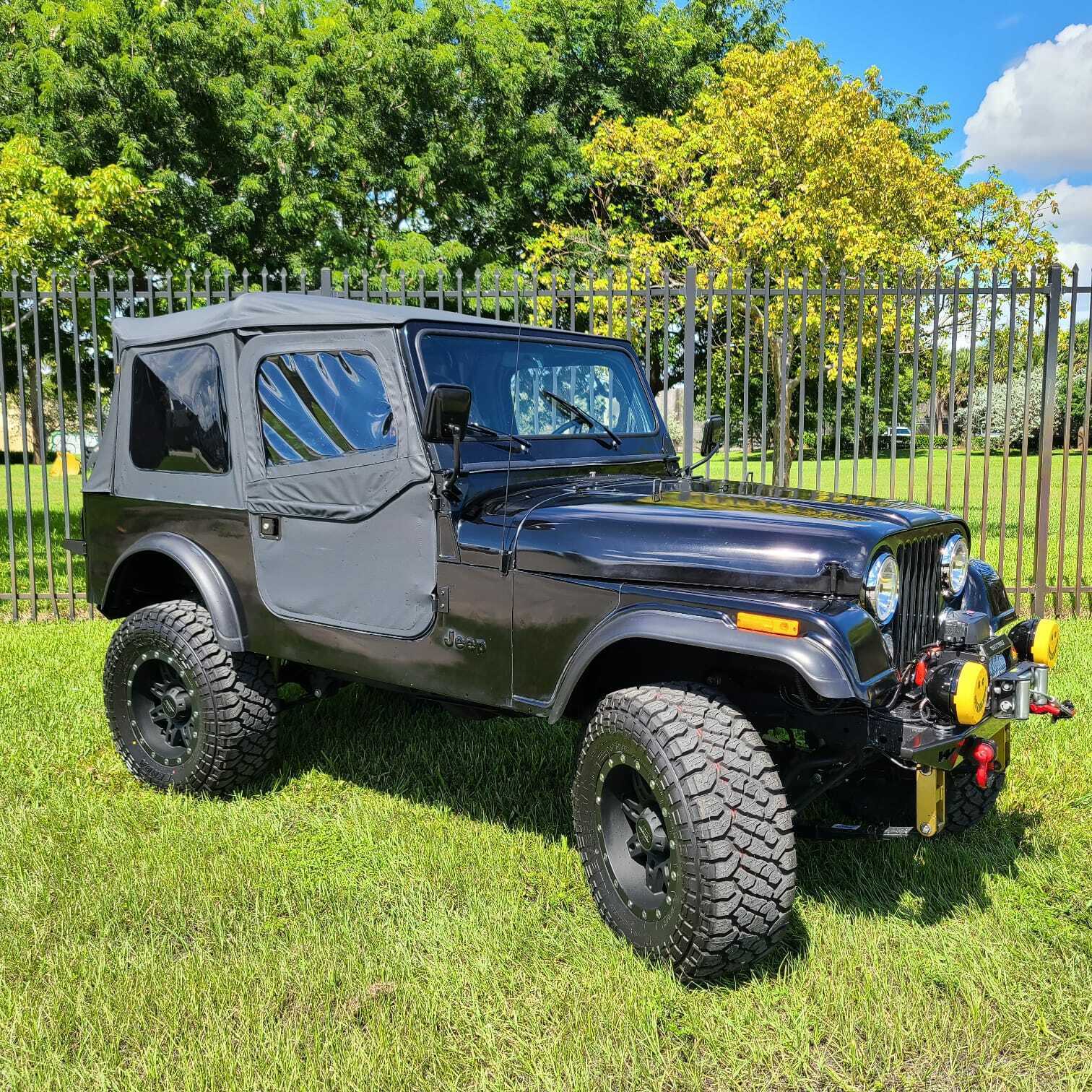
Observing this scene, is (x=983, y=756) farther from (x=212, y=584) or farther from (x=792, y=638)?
(x=212, y=584)

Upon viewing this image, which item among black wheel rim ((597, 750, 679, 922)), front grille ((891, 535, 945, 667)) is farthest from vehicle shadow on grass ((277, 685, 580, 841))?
front grille ((891, 535, 945, 667))

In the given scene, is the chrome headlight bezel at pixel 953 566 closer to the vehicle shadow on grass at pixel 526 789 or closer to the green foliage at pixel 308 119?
the vehicle shadow on grass at pixel 526 789

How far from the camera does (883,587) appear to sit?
2.69 meters

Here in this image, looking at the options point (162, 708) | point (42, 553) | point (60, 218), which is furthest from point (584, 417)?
point (42, 553)

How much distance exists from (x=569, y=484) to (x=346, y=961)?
1701 millimetres

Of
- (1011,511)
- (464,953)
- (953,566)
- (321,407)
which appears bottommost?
(464,953)

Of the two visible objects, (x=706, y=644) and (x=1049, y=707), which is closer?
(x=706, y=644)

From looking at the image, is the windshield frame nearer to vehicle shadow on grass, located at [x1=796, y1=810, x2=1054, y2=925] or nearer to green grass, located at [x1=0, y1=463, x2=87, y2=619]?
vehicle shadow on grass, located at [x1=796, y1=810, x2=1054, y2=925]

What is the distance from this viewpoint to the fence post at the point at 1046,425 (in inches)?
283

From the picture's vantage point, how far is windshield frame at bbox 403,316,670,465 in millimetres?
3363

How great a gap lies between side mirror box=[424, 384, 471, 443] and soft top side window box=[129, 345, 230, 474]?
1.29 meters

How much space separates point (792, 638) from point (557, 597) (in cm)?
75

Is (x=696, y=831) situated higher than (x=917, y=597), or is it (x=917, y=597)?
(x=917, y=597)

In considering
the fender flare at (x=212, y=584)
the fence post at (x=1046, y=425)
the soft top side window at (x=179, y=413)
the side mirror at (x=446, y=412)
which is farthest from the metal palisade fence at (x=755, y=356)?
Answer: the side mirror at (x=446, y=412)
